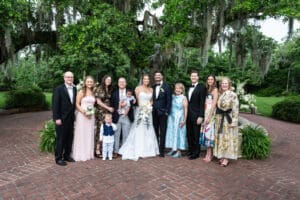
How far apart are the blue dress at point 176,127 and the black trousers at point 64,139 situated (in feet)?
7.11

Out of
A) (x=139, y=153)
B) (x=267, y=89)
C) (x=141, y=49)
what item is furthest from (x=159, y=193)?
(x=267, y=89)

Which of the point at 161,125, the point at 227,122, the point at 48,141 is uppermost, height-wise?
the point at 227,122

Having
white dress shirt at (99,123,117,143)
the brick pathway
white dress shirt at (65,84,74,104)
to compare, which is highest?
white dress shirt at (65,84,74,104)

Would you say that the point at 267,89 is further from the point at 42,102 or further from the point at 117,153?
the point at 117,153

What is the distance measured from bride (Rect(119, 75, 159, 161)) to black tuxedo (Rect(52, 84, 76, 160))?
1.28 metres

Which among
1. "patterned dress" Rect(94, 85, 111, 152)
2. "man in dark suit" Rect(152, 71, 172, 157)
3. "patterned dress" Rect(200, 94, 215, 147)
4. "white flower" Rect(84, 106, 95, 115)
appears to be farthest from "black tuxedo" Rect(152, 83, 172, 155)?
"white flower" Rect(84, 106, 95, 115)

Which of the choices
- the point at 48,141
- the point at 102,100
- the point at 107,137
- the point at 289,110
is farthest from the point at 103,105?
the point at 289,110

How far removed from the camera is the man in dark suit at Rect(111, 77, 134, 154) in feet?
15.9

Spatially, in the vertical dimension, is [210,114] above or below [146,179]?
above

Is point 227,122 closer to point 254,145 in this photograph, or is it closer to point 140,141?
point 254,145

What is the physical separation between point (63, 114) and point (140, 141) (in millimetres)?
1770

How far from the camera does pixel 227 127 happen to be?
4.59 meters

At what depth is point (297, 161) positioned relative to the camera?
539 centimetres

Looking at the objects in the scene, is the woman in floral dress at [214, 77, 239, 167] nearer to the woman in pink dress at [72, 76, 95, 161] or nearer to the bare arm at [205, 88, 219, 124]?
the bare arm at [205, 88, 219, 124]
